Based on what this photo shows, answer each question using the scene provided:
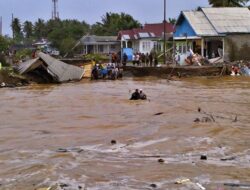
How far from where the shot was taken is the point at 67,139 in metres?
14.0

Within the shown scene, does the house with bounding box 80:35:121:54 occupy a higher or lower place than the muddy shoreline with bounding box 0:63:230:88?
higher

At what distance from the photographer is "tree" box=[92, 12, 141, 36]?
76938mm

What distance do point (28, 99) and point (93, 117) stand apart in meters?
8.18

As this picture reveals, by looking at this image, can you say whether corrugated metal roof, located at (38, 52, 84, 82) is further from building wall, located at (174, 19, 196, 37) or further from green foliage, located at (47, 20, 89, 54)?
green foliage, located at (47, 20, 89, 54)

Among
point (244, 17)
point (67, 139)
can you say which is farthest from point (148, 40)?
point (67, 139)

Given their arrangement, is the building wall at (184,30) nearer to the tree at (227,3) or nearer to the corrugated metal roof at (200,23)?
the corrugated metal roof at (200,23)

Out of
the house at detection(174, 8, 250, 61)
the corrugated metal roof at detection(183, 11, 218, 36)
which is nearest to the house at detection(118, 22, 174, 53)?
the house at detection(174, 8, 250, 61)

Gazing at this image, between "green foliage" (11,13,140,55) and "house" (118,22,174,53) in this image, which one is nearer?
"house" (118,22,174,53)

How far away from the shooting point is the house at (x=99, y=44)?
70.1m

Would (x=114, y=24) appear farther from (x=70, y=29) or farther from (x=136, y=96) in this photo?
(x=136, y=96)

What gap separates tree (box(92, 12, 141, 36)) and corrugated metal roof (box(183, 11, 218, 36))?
32.9 metres

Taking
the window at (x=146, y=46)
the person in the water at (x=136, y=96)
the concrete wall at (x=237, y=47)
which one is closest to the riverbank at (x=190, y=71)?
the concrete wall at (x=237, y=47)

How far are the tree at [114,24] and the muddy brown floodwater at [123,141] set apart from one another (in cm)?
5111

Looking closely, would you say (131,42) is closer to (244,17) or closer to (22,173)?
(244,17)
